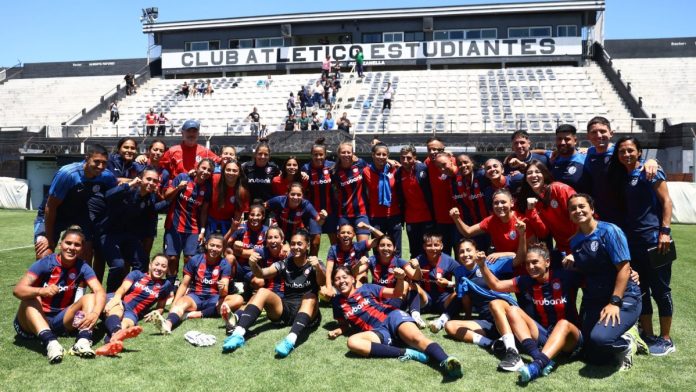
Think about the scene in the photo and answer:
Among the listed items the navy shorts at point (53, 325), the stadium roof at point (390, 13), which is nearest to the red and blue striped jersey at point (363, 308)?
the navy shorts at point (53, 325)

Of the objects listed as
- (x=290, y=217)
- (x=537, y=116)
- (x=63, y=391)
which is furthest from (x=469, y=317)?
(x=537, y=116)

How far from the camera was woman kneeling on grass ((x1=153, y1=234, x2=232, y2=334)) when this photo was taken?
6254mm

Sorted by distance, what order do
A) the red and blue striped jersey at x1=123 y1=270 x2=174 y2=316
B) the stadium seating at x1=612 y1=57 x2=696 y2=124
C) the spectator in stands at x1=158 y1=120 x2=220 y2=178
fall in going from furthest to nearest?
the stadium seating at x1=612 y1=57 x2=696 y2=124 < the spectator in stands at x1=158 y1=120 x2=220 y2=178 < the red and blue striped jersey at x1=123 y1=270 x2=174 y2=316

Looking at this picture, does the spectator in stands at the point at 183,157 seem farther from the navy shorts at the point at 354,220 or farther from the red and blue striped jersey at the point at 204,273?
the navy shorts at the point at 354,220

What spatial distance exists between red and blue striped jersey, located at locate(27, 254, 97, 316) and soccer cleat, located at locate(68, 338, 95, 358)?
0.63 metres

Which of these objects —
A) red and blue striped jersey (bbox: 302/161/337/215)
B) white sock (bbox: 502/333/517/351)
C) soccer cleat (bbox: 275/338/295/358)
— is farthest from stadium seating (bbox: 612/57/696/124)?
soccer cleat (bbox: 275/338/295/358)

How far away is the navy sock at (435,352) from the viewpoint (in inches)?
180

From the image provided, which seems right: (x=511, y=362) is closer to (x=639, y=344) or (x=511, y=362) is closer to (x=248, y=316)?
(x=639, y=344)

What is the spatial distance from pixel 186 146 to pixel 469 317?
4474mm

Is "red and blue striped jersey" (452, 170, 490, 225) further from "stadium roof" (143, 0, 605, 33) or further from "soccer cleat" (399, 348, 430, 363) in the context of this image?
"stadium roof" (143, 0, 605, 33)

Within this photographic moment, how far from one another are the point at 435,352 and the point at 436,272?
172 centimetres

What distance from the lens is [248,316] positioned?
17.6ft

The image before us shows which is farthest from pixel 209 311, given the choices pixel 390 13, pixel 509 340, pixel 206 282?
pixel 390 13

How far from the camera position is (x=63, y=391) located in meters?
4.08
